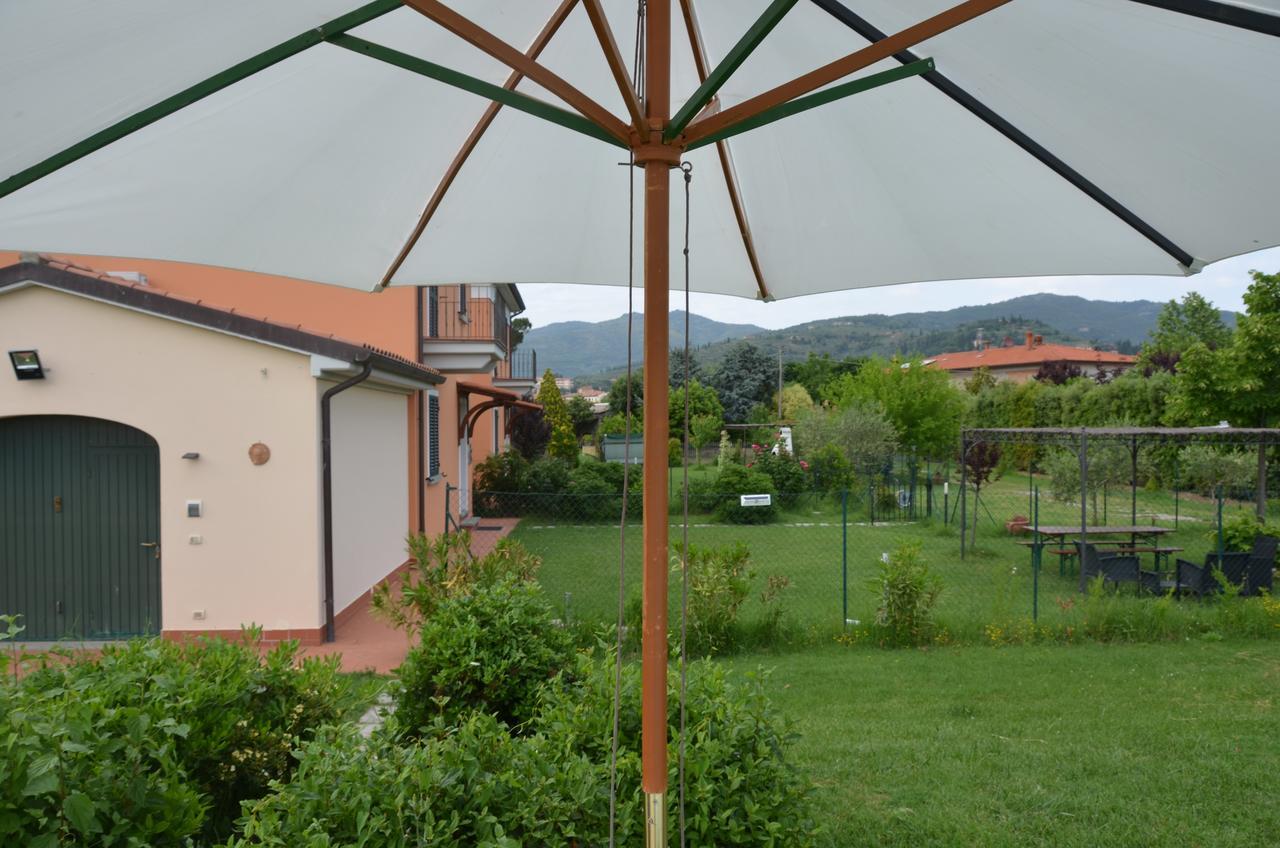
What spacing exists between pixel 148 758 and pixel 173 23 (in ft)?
6.54

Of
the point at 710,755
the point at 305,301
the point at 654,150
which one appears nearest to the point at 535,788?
the point at 710,755

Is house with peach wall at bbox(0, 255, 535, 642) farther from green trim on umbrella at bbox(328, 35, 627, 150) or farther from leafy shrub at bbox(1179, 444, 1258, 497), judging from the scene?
leafy shrub at bbox(1179, 444, 1258, 497)

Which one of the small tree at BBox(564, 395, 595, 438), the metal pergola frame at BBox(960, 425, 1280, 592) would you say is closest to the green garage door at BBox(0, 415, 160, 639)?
the metal pergola frame at BBox(960, 425, 1280, 592)

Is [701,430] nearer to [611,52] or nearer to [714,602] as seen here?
[714,602]

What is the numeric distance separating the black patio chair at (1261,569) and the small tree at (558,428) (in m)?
15.1

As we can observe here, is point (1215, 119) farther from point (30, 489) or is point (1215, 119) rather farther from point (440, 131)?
point (30, 489)

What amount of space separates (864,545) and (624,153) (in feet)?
43.6

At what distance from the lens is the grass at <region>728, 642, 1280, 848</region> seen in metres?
4.12

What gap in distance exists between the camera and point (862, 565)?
1320 cm

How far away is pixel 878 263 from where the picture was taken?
3.34 meters

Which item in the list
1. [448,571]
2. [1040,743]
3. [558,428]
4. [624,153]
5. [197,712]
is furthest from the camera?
[558,428]

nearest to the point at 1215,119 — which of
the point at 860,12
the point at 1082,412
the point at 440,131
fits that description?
the point at 860,12

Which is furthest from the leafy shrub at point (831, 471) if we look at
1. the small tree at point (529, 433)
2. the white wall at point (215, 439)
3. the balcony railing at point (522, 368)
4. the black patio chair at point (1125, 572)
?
the white wall at point (215, 439)

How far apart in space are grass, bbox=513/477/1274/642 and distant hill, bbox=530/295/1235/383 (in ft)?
286
